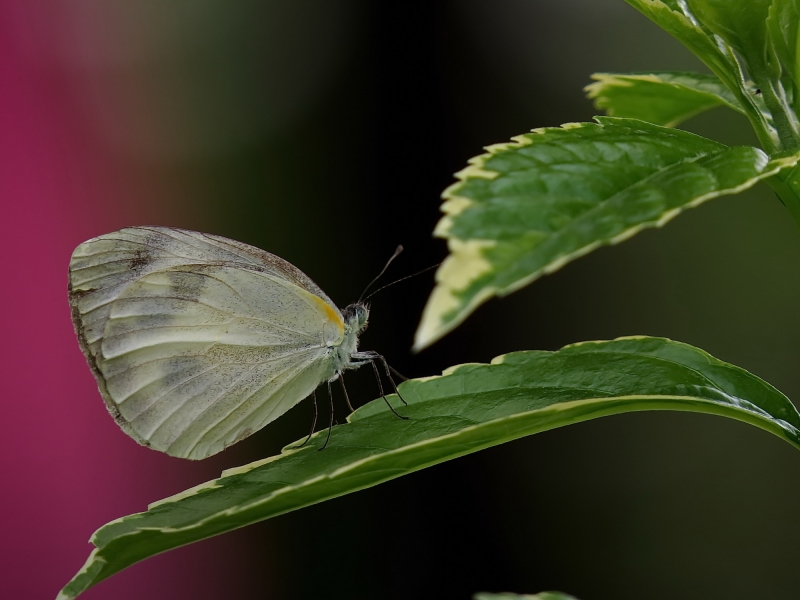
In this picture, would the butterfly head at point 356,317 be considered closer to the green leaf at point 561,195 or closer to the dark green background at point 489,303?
the green leaf at point 561,195

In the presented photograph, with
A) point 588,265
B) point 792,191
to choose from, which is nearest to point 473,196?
point 792,191

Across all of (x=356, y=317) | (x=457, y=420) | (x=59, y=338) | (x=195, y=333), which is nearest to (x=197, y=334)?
(x=195, y=333)

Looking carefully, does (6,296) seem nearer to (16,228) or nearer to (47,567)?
(16,228)

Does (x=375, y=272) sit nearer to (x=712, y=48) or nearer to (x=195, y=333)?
(x=195, y=333)

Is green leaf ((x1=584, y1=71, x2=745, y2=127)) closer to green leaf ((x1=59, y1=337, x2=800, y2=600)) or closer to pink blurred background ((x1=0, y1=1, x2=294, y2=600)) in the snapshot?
green leaf ((x1=59, y1=337, x2=800, y2=600))

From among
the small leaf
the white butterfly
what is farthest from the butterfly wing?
the small leaf

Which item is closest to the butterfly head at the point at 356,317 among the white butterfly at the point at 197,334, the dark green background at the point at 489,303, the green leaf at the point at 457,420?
the white butterfly at the point at 197,334
